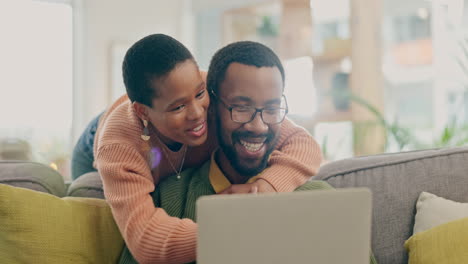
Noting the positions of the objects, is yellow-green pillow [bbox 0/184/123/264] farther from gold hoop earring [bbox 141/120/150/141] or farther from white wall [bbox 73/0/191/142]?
white wall [bbox 73/0/191/142]

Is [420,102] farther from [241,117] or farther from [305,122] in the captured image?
[241,117]

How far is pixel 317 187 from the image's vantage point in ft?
4.87

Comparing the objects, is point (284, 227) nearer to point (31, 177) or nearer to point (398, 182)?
point (398, 182)

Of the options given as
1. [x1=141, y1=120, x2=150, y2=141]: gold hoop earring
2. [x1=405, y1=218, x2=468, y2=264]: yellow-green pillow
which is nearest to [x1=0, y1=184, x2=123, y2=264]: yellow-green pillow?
[x1=141, y1=120, x2=150, y2=141]: gold hoop earring

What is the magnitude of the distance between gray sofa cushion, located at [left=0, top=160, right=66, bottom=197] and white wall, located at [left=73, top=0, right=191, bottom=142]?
135 inches

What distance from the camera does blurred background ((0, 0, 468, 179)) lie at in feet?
13.2

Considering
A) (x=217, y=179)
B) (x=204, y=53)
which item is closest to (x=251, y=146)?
(x=217, y=179)

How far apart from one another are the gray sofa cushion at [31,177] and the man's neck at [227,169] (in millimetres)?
581

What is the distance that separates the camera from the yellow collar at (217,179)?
1.44m

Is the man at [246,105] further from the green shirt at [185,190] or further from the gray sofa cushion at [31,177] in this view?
the gray sofa cushion at [31,177]

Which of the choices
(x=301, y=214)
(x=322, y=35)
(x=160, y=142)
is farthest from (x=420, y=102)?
(x=301, y=214)

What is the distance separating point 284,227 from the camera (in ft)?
2.95

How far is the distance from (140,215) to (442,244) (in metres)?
0.74

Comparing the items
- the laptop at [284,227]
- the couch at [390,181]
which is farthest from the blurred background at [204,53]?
the laptop at [284,227]
